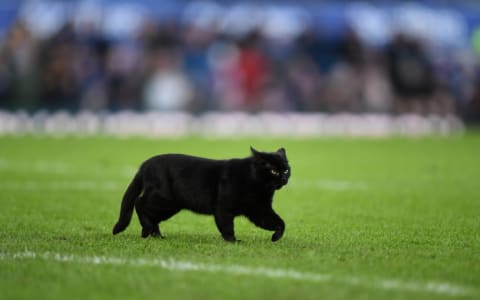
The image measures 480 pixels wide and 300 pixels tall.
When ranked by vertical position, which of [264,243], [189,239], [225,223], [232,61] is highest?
[232,61]

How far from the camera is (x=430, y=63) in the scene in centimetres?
3400

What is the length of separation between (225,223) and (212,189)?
301 mm

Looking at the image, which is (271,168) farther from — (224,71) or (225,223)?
(224,71)

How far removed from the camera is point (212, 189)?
8.71 m

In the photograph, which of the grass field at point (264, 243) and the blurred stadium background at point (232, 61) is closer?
the grass field at point (264, 243)

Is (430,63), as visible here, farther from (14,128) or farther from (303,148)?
(14,128)

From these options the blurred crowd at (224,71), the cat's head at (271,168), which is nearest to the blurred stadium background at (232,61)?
the blurred crowd at (224,71)

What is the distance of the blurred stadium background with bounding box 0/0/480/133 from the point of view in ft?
103

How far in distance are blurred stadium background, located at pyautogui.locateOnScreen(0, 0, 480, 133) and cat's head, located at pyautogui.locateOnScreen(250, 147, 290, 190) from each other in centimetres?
2317

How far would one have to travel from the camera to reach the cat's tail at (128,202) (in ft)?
30.1

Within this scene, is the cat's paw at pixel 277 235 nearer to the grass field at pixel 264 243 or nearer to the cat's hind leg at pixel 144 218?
the grass field at pixel 264 243

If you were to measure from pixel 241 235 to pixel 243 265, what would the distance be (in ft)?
6.64

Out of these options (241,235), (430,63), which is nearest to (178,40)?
(430,63)

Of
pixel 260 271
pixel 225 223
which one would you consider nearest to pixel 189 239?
pixel 225 223
